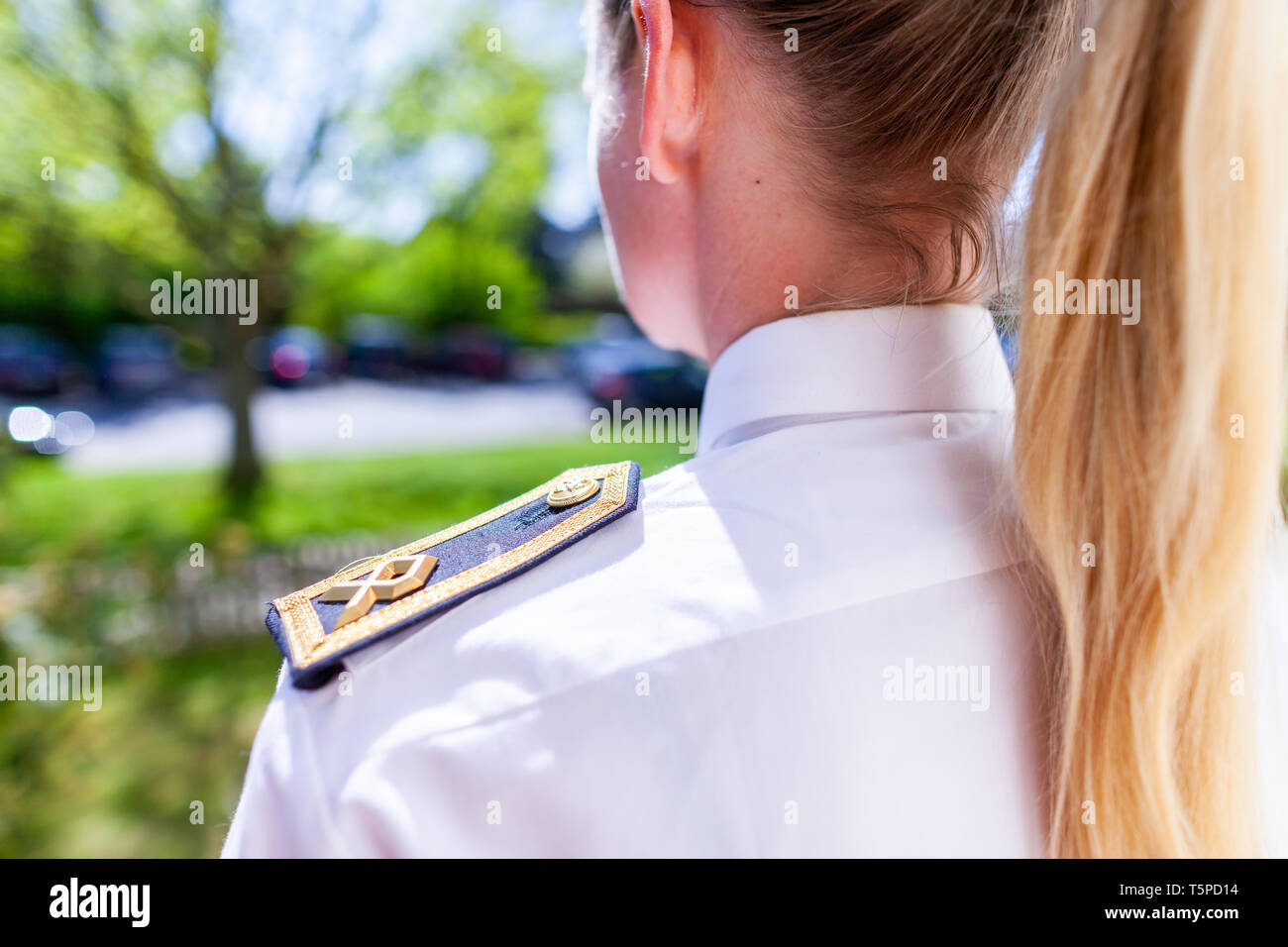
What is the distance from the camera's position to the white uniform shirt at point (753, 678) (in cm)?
61

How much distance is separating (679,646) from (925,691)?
0.20 metres

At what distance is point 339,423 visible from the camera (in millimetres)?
11500

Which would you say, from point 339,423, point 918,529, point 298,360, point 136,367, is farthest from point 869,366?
point 136,367

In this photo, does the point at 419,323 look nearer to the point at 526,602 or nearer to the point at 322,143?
the point at 322,143

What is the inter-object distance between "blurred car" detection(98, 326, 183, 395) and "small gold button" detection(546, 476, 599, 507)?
50.9ft

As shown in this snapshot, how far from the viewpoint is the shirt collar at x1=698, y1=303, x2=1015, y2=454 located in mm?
819
